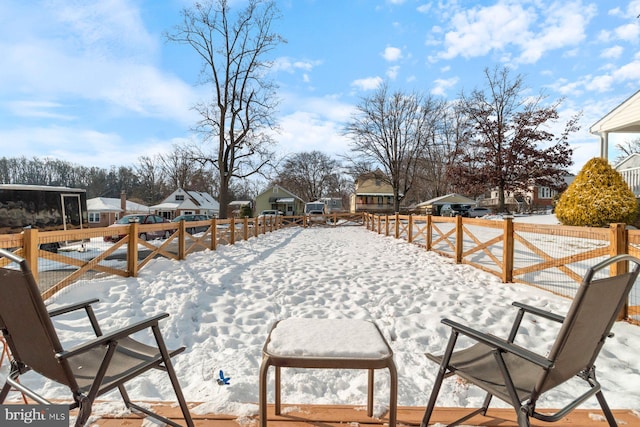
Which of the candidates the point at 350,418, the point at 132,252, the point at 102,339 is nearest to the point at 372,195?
the point at 132,252

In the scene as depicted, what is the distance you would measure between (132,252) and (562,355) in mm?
5994

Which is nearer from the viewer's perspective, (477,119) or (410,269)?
(410,269)

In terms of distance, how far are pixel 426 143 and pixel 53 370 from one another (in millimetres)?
34371

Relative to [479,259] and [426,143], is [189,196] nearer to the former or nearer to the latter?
[426,143]

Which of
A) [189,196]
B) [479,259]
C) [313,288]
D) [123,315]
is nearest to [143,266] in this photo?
[123,315]

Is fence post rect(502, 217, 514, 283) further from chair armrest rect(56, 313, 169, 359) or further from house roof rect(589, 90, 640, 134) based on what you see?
house roof rect(589, 90, 640, 134)

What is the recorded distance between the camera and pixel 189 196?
133 ft

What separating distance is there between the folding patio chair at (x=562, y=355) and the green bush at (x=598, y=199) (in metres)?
10.3

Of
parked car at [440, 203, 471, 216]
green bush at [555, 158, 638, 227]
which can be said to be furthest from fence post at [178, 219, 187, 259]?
parked car at [440, 203, 471, 216]

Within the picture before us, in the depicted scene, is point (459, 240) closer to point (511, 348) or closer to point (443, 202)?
point (511, 348)

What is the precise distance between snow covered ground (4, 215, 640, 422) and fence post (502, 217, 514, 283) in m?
0.24

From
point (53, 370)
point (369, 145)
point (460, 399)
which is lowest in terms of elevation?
point (460, 399)

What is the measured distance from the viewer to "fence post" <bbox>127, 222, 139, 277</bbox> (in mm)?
5551

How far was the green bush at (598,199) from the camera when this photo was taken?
935 centimetres
